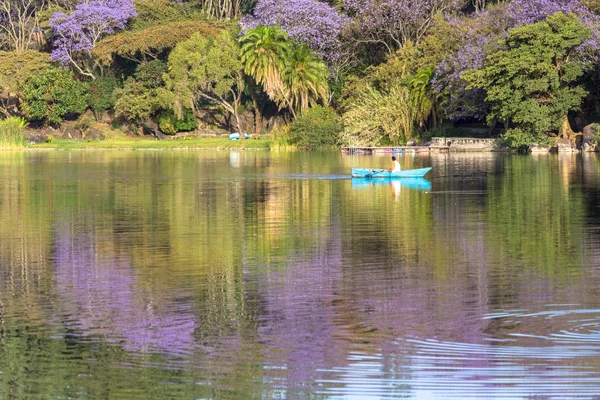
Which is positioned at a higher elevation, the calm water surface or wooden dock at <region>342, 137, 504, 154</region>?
wooden dock at <region>342, 137, 504, 154</region>

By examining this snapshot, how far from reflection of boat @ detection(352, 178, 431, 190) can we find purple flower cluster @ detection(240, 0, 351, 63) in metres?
36.4

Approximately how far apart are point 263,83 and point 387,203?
4483 cm

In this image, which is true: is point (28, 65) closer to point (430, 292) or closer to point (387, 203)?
point (387, 203)

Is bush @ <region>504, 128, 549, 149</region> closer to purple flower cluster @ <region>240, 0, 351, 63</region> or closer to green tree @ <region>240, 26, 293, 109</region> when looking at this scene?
purple flower cluster @ <region>240, 0, 351, 63</region>

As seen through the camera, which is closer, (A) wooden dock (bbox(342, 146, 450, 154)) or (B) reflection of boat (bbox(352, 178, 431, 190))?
(B) reflection of boat (bbox(352, 178, 431, 190))

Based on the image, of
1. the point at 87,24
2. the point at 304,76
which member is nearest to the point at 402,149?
the point at 304,76

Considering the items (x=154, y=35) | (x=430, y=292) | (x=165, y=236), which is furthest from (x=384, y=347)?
(x=154, y=35)

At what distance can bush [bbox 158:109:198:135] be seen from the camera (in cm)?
8144

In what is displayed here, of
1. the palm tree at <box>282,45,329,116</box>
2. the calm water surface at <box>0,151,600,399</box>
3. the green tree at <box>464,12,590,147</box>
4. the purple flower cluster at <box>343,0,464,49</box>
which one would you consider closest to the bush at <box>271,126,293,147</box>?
the palm tree at <box>282,45,329,116</box>

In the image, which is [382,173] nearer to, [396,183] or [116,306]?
[396,183]

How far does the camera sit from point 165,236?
22781mm

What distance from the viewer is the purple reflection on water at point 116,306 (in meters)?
13.1

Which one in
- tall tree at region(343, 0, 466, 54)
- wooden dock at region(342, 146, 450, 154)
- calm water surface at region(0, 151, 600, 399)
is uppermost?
tall tree at region(343, 0, 466, 54)

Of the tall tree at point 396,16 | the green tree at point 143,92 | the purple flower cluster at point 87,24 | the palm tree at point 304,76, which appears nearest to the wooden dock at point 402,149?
the palm tree at point 304,76
